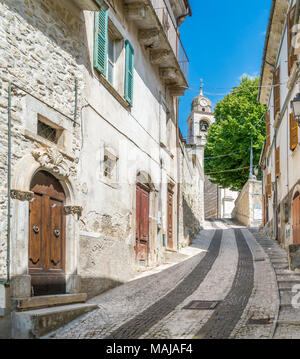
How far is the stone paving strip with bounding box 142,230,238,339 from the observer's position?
663 centimetres

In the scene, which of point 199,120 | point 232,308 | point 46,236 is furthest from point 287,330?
point 199,120

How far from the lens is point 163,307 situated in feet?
27.6

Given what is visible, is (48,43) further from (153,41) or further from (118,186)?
(153,41)

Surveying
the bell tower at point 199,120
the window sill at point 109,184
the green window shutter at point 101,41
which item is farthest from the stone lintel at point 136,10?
the bell tower at point 199,120

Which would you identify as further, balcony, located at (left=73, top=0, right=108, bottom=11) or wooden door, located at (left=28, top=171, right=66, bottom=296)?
balcony, located at (left=73, top=0, right=108, bottom=11)

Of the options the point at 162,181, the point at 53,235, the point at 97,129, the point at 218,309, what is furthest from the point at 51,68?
the point at 162,181

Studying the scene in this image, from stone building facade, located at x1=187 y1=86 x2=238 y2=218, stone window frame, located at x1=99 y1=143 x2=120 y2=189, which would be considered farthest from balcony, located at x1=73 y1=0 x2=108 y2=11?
stone building facade, located at x1=187 y1=86 x2=238 y2=218

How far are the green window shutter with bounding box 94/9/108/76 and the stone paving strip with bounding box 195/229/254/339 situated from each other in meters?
5.40

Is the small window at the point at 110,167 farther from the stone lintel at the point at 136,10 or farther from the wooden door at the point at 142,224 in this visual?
the stone lintel at the point at 136,10

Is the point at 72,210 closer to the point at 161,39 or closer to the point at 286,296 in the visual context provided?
the point at 286,296

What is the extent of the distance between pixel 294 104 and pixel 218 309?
3.98 meters

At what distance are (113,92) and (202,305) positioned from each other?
5259mm

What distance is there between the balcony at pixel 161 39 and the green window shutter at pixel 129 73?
0.97m

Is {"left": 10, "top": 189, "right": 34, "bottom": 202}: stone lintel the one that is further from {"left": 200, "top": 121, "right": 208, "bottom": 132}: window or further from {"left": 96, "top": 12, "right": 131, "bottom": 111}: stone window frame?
{"left": 200, "top": 121, "right": 208, "bottom": 132}: window
